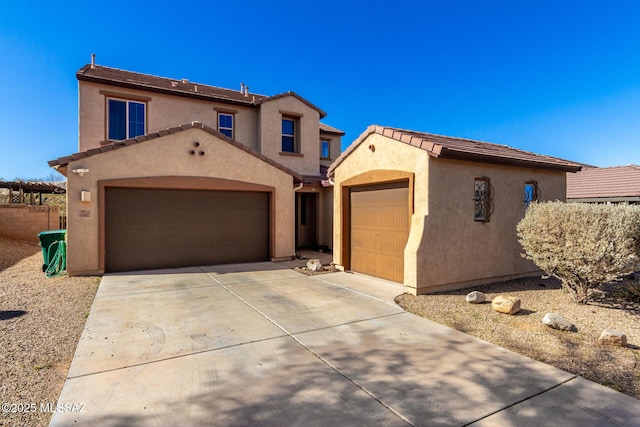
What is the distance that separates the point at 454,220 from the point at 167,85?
15.0 m

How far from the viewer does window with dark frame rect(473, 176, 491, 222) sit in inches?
336

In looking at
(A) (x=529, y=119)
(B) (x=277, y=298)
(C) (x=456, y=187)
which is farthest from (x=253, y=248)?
(A) (x=529, y=119)

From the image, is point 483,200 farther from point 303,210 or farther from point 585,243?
point 303,210

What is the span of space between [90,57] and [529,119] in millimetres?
26885

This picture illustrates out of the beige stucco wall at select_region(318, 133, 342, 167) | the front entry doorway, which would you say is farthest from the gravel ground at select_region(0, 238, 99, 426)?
the beige stucco wall at select_region(318, 133, 342, 167)

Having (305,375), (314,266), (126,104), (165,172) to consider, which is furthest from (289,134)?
(305,375)

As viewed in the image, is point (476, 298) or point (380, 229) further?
point (380, 229)

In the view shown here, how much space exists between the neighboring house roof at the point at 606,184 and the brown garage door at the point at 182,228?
657 inches

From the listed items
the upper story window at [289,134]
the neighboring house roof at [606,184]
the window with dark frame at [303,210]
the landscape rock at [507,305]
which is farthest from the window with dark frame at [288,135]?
the neighboring house roof at [606,184]

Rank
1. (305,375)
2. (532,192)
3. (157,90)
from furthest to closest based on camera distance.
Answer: (157,90), (532,192), (305,375)

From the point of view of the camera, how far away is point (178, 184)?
10.8 meters

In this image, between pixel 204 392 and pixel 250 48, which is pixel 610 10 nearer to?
pixel 250 48

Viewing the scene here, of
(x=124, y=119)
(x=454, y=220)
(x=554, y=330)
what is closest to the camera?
(x=554, y=330)

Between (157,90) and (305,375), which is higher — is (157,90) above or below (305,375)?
above
